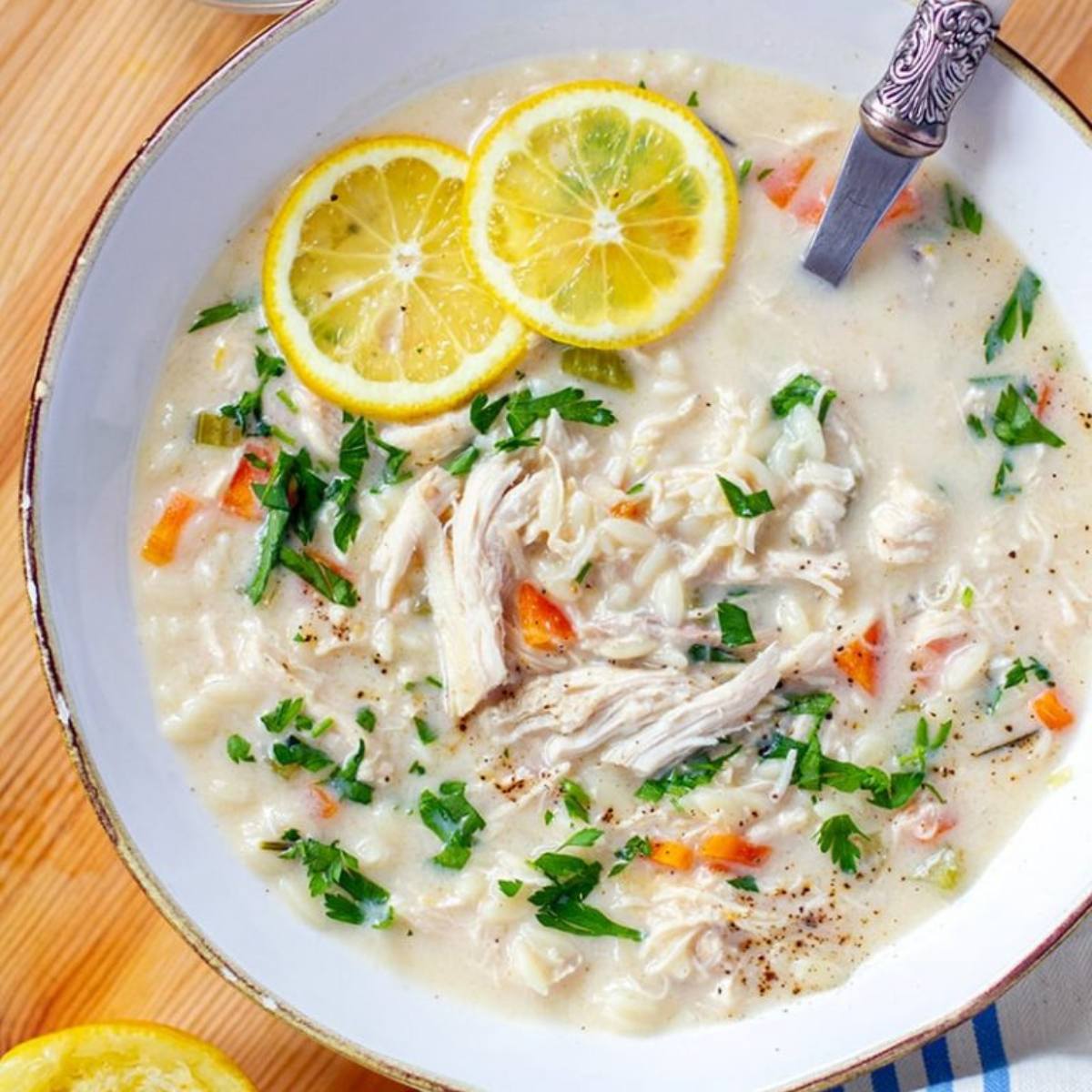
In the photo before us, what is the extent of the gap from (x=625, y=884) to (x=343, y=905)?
54cm

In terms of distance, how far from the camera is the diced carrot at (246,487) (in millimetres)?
3160

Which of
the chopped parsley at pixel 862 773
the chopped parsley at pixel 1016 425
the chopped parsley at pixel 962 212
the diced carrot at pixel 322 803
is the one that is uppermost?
the chopped parsley at pixel 962 212

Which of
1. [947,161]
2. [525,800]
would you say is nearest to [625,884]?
[525,800]

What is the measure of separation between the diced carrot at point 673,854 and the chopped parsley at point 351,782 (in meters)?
0.56

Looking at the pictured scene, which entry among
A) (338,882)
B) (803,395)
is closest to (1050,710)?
(803,395)

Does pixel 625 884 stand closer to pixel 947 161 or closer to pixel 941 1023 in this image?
pixel 941 1023

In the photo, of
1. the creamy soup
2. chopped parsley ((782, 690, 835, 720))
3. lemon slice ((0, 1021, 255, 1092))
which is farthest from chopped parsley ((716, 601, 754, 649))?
lemon slice ((0, 1021, 255, 1092))

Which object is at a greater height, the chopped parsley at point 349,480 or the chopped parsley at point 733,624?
the chopped parsley at point 733,624

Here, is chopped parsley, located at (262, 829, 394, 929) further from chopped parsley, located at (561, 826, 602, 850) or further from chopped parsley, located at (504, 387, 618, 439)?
chopped parsley, located at (504, 387, 618, 439)

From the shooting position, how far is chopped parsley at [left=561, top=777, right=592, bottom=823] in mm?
3125

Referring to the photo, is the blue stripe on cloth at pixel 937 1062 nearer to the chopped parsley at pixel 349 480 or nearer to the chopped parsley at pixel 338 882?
the chopped parsley at pixel 338 882

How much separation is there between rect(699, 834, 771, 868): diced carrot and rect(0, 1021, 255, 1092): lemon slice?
96cm

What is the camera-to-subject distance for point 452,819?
3.14 m

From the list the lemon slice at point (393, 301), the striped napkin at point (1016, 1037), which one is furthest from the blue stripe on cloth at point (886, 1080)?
the lemon slice at point (393, 301)
